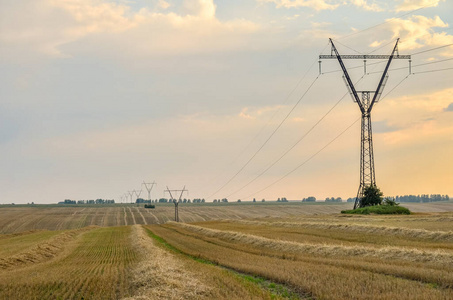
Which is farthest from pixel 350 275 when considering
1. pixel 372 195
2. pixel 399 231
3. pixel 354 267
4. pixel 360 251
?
pixel 372 195

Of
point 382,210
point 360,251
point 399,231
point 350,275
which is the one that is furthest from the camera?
point 382,210

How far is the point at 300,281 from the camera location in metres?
20.5

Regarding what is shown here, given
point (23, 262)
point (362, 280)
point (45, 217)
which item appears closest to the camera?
point (362, 280)

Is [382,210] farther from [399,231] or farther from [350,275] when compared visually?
[350,275]

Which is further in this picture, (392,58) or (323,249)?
(392,58)

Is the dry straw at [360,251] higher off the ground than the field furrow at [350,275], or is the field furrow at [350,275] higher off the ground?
the dry straw at [360,251]

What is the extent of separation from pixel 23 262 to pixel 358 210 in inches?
2591

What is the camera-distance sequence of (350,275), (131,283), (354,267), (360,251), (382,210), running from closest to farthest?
(350,275), (131,283), (354,267), (360,251), (382,210)

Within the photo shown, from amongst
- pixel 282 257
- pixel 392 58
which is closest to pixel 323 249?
pixel 282 257

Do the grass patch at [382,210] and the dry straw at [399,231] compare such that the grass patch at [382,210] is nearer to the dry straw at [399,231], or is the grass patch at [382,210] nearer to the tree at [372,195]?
the tree at [372,195]

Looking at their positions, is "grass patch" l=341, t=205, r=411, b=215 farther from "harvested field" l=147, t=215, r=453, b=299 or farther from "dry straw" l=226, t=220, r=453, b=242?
"harvested field" l=147, t=215, r=453, b=299

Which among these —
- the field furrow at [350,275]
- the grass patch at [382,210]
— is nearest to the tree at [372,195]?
the grass patch at [382,210]

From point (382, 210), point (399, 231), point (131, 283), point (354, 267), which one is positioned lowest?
point (131, 283)

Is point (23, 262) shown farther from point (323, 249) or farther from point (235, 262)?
point (323, 249)
